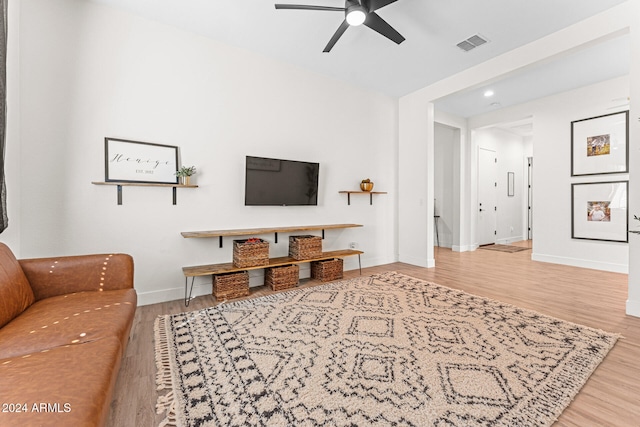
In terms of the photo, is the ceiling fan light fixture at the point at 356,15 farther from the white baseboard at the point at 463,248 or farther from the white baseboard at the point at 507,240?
the white baseboard at the point at 507,240

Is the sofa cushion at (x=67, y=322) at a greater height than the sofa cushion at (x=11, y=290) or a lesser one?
lesser

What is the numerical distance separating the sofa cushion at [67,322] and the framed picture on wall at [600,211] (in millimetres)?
6151

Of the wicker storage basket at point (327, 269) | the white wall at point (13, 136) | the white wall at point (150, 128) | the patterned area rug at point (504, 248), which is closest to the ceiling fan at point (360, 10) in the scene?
the white wall at point (150, 128)

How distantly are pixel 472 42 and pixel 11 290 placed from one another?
450 centimetres

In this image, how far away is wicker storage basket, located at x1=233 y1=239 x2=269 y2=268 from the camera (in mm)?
3088

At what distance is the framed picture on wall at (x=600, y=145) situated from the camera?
4.25 metres

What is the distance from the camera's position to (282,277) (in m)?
3.36

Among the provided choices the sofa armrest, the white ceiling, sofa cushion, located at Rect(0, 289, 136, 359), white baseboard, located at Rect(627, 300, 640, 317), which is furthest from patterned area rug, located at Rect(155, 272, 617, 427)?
the white ceiling

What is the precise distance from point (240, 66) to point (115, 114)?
148cm

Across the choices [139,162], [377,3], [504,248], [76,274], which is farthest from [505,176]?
[76,274]

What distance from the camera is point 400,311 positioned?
259 centimetres

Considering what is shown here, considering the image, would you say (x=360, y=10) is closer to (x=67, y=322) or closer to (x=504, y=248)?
(x=67, y=322)

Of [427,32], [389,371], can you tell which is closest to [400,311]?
[389,371]

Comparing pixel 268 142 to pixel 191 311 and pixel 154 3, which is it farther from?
pixel 191 311
